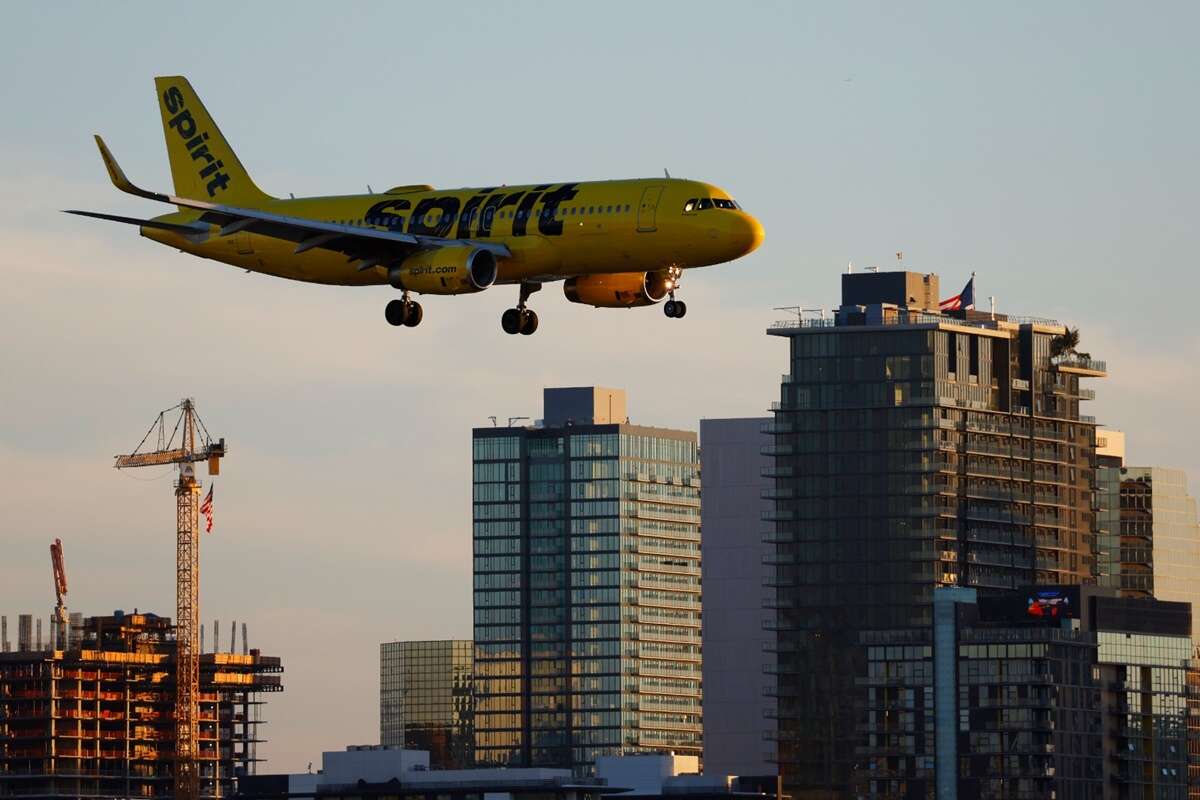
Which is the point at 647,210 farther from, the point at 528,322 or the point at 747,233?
the point at 528,322

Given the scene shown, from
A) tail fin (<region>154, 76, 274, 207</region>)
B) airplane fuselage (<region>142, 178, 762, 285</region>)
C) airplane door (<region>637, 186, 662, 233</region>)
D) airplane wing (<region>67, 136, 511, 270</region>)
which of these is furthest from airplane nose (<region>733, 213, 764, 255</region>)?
tail fin (<region>154, 76, 274, 207</region>)

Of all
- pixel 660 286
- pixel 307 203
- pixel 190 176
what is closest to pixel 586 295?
pixel 660 286

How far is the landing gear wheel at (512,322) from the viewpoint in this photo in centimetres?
13775

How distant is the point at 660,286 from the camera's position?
13500 centimetres

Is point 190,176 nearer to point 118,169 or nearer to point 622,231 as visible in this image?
point 118,169

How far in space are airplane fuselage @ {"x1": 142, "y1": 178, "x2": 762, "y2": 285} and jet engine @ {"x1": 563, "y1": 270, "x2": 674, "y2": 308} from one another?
2.67 m

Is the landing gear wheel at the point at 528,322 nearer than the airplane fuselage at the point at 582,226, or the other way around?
the airplane fuselage at the point at 582,226

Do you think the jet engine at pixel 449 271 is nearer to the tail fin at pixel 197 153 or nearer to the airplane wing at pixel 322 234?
the airplane wing at pixel 322 234

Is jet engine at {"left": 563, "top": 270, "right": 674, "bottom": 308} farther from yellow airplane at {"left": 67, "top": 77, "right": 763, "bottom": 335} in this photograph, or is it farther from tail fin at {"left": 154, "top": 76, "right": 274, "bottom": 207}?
tail fin at {"left": 154, "top": 76, "right": 274, "bottom": 207}

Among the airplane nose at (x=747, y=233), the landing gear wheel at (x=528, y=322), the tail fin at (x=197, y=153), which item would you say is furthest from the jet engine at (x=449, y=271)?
the tail fin at (x=197, y=153)

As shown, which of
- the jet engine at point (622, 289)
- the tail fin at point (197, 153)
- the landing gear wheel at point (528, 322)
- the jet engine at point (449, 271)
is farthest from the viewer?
the tail fin at point (197, 153)

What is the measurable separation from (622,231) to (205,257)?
84.2 ft

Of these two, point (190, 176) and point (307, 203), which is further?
point (190, 176)

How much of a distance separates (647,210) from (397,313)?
14.7 m
